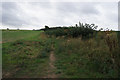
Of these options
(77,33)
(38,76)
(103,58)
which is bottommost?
(38,76)

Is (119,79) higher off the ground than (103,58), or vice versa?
(103,58)

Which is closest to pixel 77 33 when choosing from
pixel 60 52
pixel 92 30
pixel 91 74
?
pixel 92 30

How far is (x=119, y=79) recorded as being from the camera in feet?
11.2

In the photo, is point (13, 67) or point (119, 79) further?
point (13, 67)

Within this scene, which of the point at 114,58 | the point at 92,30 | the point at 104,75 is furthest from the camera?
the point at 92,30

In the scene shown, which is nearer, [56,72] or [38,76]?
[38,76]

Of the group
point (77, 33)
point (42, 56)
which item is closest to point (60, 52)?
point (42, 56)

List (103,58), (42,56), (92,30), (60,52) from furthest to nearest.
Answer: (92,30) → (60,52) → (42,56) → (103,58)

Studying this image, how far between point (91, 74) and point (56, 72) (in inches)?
42.7

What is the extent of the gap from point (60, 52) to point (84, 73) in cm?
323

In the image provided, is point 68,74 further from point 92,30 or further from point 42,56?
point 92,30

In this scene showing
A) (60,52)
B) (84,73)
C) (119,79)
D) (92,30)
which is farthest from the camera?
(92,30)

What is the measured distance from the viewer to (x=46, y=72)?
4.15m

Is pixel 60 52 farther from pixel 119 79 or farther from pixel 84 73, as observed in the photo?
pixel 119 79
